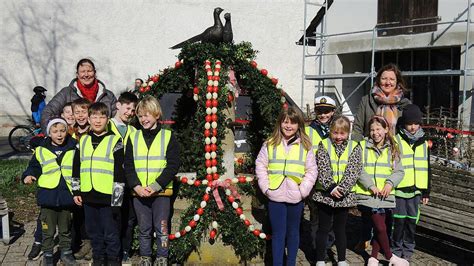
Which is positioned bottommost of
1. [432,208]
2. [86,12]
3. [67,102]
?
[432,208]

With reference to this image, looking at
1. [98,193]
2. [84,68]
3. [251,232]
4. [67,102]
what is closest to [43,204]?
[98,193]

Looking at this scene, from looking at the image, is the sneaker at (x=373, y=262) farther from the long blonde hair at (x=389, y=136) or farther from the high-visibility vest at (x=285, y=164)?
the high-visibility vest at (x=285, y=164)

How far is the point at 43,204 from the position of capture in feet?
14.6

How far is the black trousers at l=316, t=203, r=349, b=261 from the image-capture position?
174 inches

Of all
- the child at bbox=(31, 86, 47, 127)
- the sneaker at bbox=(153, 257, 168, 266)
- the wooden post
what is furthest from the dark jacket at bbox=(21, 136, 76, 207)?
the child at bbox=(31, 86, 47, 127)

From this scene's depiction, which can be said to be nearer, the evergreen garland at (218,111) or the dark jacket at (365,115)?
the evergreen garland at (218,111)

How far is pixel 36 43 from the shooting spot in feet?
49.5

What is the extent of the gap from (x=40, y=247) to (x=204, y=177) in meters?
1.90

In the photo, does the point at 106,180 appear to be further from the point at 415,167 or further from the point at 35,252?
the point at 415,167

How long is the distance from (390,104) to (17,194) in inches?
224

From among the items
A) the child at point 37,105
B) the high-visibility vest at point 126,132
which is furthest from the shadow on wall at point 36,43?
the high-visibility vest at point 126,132

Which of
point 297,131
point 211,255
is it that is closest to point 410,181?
point 297,131

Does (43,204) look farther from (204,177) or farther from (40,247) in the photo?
(204,177)

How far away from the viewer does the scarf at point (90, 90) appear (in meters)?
5.02
